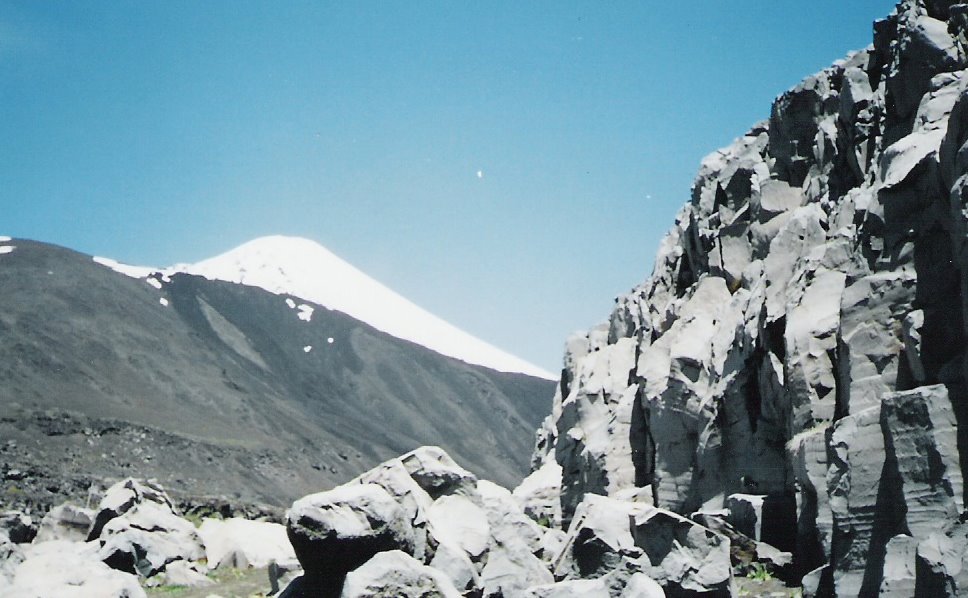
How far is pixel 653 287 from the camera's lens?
55.1 metres

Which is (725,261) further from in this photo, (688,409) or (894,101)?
(894,101)

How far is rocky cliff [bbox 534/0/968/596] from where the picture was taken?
16562 mm

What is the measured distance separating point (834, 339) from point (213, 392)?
10438cm

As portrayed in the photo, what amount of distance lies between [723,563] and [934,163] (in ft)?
31.8

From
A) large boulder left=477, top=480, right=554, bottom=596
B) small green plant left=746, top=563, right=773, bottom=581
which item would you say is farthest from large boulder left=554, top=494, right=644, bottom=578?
small green plant left=746, top=563, right=773, bottom=581

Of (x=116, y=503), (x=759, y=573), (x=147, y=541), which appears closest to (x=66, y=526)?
(x=116, y=503)

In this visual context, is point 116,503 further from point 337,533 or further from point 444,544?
point 337,533

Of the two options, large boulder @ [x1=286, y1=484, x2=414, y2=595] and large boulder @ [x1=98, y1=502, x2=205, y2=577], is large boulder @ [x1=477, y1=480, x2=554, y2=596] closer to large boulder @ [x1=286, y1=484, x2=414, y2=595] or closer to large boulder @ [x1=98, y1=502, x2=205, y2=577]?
large boulder @ [x1=286, y1=484, x2=414, y2=595]

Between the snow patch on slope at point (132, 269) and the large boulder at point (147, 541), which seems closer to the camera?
the large boulder at point (147, 541)

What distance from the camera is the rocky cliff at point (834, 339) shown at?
16562 millimetres

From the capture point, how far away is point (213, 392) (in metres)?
118

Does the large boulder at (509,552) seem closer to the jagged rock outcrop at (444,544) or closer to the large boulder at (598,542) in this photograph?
the jagged rock outcrop at (444,544)

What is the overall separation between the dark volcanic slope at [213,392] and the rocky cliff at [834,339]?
47584 mm

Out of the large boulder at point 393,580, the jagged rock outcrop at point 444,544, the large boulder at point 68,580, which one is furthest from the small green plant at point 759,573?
the large boulder at point 68,580
